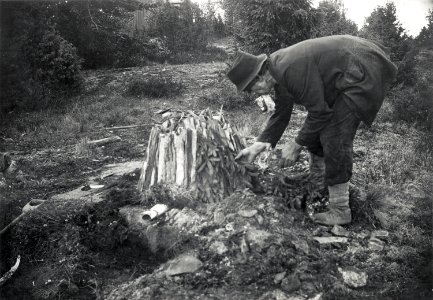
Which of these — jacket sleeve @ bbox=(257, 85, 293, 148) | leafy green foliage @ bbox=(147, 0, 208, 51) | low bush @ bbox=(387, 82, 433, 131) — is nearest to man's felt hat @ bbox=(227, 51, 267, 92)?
jacket sleeve @ bbox=(257, 85, 293, 148)

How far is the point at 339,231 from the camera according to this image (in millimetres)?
3650

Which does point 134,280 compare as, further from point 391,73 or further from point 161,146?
point 391,73

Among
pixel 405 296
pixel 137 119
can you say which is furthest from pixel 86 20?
pixel 405 296

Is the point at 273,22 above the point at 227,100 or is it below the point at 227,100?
above

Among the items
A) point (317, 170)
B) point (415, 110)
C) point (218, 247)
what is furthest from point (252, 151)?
point (415, 110)

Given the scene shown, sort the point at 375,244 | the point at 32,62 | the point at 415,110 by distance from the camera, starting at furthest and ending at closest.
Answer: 1. the point at 32,62
2. the point at 415,110
3. the point at 375,244

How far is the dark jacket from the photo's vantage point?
325 cm

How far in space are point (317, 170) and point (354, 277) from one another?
1421 millimetres

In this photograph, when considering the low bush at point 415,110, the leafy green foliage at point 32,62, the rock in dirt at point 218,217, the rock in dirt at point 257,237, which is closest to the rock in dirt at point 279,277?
the rock in dirt at point 257,237

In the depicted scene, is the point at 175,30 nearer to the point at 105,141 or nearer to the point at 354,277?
the point at 105,141

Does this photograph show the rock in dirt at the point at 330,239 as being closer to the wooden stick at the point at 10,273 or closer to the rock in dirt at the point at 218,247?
the rock in dirt at the point at 218,247

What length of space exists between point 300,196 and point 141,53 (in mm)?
12487

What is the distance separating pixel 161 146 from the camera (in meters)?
4.23

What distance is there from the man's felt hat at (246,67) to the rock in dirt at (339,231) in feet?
5.37
